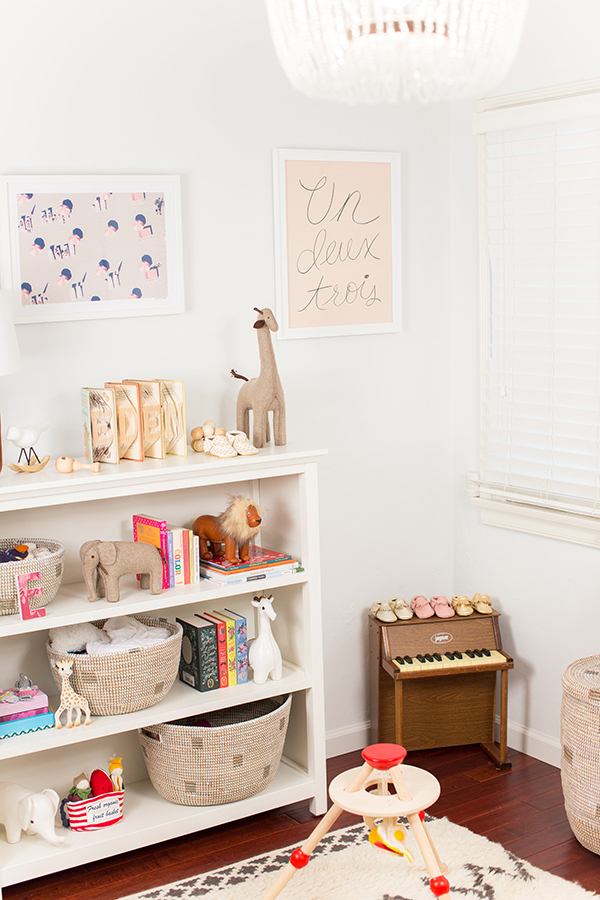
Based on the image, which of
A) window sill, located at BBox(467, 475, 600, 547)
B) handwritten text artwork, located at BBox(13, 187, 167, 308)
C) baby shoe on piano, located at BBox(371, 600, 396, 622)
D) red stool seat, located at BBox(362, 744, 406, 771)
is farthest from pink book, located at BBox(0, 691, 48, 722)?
window sill, located at BBox(467, 475, 600, 547)

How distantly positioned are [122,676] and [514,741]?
1.39 metres

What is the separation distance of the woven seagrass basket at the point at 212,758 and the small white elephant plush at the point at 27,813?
28cm

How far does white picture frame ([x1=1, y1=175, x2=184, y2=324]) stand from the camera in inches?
90.1

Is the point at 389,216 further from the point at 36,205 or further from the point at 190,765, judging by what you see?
the point at 190,765

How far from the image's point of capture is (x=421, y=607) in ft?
9.43

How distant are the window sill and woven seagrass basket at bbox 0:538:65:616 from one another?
1380mm

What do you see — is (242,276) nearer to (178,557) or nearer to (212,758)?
(178,557)

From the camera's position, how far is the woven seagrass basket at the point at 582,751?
223 centimetres

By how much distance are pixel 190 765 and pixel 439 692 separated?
0.88 meters

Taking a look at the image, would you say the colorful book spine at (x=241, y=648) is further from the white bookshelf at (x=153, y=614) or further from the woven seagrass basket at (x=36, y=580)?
the woven seagrass basket at (x=36, y=580)

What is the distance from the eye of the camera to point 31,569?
6.91ft

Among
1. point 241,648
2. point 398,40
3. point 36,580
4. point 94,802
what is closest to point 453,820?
point 241,648

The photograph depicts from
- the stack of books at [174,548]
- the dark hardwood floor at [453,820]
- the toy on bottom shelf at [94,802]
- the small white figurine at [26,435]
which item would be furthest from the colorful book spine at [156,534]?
the dark hardwood floor at [453,820]

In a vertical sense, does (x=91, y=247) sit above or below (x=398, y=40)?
below
